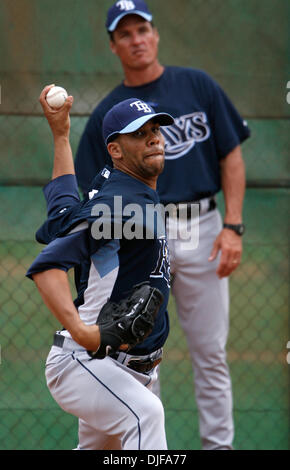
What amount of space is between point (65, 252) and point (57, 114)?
0.64 metres

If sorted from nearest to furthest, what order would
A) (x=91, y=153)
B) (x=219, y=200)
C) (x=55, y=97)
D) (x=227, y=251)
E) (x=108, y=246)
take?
1. (x=108, y=246)
2. (x=55, y=97)
3. (x=227, y=251)
4. (x=91, y=153)
5. (x=219, y=200)

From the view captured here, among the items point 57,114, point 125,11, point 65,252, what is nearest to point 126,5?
point 125,11

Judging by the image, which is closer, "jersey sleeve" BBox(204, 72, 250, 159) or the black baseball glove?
the black baseball glove

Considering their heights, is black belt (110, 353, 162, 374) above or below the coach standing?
below

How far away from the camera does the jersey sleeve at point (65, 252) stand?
2305 millimetres

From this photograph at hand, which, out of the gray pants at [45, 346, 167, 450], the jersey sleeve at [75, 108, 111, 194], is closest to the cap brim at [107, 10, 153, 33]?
the jersey sleeve at [75, 108, 111, 194]

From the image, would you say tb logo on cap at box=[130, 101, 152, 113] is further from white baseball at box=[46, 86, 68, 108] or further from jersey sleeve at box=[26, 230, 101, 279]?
jersey sleeve at box=[26, 230, 101, 279]

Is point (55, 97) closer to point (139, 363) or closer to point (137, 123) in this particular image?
point (137, 123)

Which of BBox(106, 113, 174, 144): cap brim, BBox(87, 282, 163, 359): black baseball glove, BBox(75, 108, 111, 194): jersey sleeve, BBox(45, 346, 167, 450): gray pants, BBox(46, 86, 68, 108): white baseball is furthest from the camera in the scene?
BBox(75, 108, 111, 194): jersey sleeve

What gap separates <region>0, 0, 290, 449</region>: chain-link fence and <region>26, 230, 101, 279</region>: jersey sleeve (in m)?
1.75

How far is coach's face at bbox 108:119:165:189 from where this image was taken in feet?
8.43

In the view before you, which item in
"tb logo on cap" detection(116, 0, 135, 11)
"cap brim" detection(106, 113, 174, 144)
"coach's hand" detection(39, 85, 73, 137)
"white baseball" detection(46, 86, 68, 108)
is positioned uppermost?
"tb logo on cap" detection(116, 0, 135, 11)

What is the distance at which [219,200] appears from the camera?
4.16 metres

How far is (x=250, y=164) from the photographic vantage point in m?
4.19
